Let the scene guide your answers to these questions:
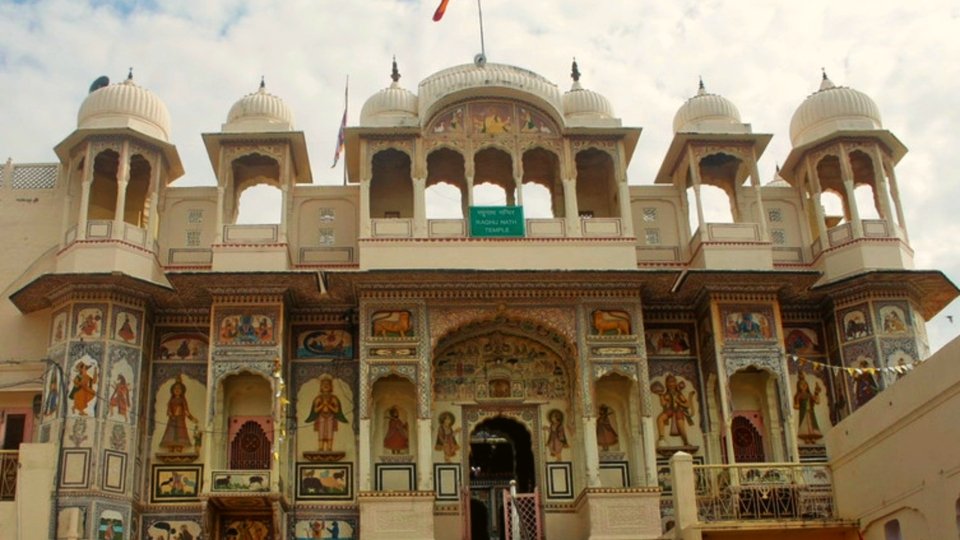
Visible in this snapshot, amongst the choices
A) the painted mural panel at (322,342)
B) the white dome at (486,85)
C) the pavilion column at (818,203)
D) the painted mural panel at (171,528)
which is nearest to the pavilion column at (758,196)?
the pavilion column at (818,203)

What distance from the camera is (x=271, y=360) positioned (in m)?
20.1

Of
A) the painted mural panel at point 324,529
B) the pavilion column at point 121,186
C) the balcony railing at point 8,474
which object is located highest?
the pavilion column at point 121,186

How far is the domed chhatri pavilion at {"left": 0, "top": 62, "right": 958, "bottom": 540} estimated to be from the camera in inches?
772

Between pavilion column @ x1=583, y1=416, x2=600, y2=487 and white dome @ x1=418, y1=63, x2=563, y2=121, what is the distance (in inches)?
230

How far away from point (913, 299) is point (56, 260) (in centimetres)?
1538

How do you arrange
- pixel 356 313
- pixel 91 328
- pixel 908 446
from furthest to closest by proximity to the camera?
pixel 356 313 < pixel 91 328 < pixel 908 446

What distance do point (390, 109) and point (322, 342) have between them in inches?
179

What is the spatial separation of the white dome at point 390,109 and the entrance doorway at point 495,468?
576 centimetres

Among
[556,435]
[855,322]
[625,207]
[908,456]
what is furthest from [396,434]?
[908,456]

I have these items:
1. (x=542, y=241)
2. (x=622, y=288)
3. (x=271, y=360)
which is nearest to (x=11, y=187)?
(x=271, y=360)

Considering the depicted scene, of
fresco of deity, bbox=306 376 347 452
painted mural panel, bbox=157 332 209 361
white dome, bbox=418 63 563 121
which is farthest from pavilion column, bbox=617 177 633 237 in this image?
painted mural panel, bbox=157 332 209 361

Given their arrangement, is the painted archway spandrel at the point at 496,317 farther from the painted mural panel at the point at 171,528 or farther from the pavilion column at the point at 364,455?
the painted mural panel at the point at 171,528

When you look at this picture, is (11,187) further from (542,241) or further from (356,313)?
(542,241)

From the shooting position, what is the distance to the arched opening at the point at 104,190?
2247cm
